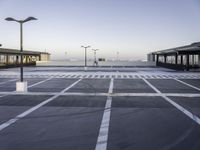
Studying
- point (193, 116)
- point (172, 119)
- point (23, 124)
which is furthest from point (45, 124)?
point (193, 116)

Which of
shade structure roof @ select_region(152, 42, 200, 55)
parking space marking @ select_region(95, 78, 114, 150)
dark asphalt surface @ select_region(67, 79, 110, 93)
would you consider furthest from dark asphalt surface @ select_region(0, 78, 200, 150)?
shade structure roof @ select_region(152, 42, 200, 55)

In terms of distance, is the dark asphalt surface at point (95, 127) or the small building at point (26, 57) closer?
the dark asphalt surface at point (95, 127)

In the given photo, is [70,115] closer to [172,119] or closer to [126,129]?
[126,129]

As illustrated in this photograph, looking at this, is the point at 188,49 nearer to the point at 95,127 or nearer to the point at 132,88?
the point at 132,88

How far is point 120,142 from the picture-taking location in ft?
26.0

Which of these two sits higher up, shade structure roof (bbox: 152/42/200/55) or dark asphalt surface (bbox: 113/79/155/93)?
shade structure roof (bbox: 152/42/200/55)

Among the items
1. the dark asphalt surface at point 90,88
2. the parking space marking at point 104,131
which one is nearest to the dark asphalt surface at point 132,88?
the dark asphalt surface at point 90,88

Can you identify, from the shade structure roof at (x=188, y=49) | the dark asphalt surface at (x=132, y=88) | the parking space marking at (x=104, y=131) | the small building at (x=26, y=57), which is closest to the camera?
the parking space marking at (x=104, y=131)

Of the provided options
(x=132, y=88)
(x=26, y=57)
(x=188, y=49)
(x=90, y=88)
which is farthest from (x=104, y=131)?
(x=26, y=57)

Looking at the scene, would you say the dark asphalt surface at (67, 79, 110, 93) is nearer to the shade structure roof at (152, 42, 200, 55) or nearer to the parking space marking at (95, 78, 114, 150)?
the parking space marking at (95, 78, 114, 150)

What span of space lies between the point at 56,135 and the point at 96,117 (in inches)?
117

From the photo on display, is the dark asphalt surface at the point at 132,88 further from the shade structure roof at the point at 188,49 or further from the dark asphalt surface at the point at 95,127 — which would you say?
the shade structure roof at the point at 188,49

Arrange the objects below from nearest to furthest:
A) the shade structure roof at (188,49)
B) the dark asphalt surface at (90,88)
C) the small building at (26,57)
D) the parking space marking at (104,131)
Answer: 1. the parking space marking at (104,131)
2. the dark asphalt surface at (90,88)
3. the shade structure roof at (188,49)
4. the small building at (26,57)

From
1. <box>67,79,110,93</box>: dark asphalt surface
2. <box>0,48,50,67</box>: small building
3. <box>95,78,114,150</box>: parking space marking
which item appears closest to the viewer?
<box>95,78,114,150</box>: parking space marking
